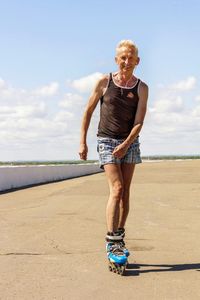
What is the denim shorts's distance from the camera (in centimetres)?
474

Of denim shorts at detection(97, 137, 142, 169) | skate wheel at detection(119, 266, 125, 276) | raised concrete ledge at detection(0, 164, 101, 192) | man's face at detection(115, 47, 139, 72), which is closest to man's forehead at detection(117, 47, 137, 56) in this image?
man's face at detection(115, 47, 139, 72)

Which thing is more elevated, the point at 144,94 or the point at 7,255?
the point at 144,94

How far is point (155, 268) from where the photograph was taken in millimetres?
4578

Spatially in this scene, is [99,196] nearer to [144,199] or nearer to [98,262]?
[144,199]

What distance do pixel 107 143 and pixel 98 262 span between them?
1.11m

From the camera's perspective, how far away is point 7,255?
5.18 metres

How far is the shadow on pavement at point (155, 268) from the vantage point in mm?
4439

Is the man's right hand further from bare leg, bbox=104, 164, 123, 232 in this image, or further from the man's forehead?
the man's forehead

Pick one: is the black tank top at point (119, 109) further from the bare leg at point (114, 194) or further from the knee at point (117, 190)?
the knee at point (117, 190)

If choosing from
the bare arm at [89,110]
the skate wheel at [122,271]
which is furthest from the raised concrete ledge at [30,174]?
the skate wheel at [122,271]

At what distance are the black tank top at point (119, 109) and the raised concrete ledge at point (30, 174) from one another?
38.7 ft

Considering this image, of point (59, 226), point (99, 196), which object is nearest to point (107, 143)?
point (59, 226)

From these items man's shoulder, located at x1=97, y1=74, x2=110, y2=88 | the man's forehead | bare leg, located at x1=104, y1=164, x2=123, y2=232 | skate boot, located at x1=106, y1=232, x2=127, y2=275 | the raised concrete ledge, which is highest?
the man's forehead

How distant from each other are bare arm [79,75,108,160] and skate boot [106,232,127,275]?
2.73 ft
